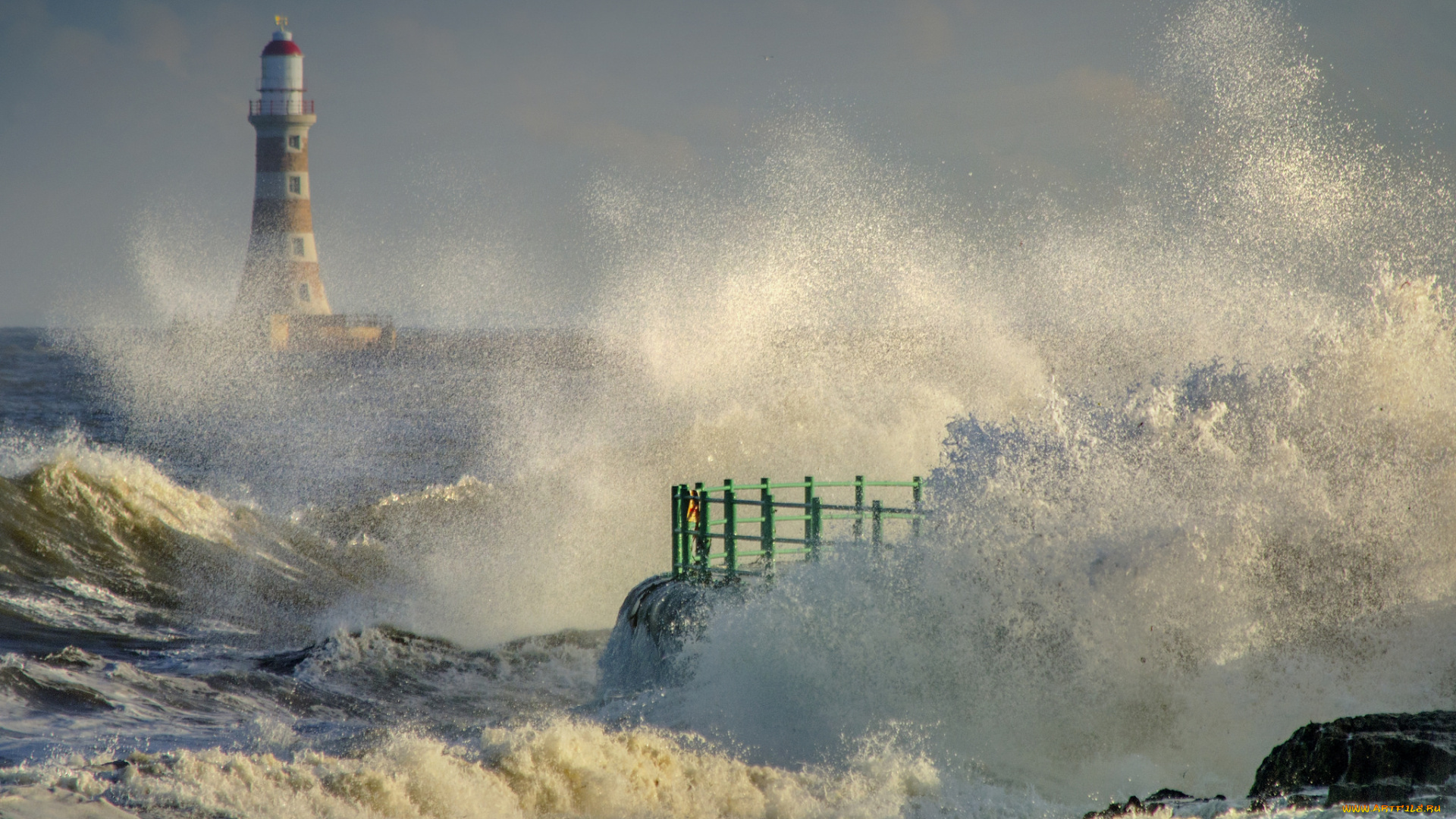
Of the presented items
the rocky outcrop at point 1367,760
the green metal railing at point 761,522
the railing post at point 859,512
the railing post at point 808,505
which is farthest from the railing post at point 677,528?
the rocky outcrop at point 1367,760

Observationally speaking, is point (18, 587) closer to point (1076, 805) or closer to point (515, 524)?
point (515, 524)

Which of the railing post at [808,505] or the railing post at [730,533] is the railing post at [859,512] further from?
the railing post at [730,533]

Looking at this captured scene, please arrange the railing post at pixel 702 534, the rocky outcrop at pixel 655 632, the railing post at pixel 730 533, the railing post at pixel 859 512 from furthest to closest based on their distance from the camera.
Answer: the railing post at pixel 702 534
the railing post at pixel 730 533
the rocky outcrop at pixel 655 632
the railing post at pixel 859 512

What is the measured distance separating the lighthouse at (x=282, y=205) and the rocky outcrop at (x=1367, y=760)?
2070 inches

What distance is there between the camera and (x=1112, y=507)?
30.5 ft

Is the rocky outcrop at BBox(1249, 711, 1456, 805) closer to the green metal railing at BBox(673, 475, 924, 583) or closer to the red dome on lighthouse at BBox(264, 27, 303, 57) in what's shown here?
the green metal railing at BBox(673, 475, 924, 583)

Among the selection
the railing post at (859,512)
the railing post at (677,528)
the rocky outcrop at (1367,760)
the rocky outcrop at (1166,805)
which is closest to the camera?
the rocky outcrop at (1367,760)

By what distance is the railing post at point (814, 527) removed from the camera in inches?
429

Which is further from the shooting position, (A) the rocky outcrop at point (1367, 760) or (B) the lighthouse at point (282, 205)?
(B) the lighthouse at point (282, 205)

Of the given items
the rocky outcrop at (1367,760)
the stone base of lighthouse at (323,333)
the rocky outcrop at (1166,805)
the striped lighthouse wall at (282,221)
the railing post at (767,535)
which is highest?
the striped lighthouse wall at (282,221)

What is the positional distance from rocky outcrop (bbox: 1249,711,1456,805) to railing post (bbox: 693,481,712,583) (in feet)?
21.0

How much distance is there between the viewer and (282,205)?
173ft

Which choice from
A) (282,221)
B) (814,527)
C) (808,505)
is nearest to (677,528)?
(814,527)

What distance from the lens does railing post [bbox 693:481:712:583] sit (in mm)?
12188
